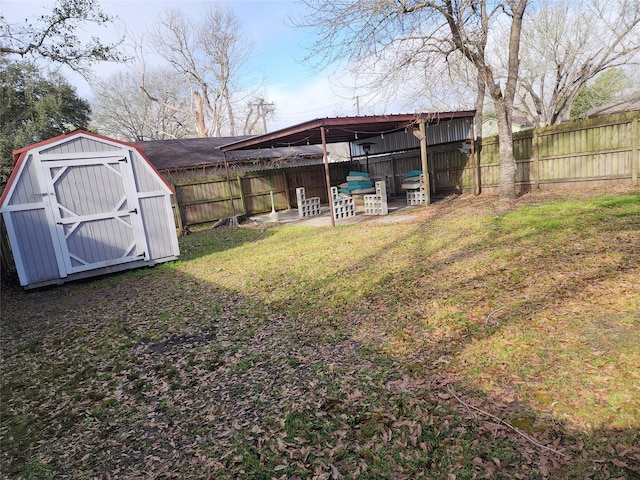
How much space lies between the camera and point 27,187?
22.4ft

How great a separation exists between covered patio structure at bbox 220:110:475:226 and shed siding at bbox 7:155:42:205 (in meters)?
6.10

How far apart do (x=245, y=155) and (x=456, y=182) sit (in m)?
9.66

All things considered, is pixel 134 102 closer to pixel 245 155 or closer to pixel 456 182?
pixel 245 155

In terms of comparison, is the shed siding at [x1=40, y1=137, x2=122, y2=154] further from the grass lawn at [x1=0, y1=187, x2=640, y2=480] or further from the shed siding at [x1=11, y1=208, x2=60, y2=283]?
the grass lawn at [x1=0, y1=187, x2=640, y2=480]

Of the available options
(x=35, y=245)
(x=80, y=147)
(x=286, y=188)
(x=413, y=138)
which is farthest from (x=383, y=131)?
(x=35, y=245)

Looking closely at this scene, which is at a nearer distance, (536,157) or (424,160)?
(536,157)

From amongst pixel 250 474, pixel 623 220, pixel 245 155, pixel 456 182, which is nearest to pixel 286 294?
pixel 250 474

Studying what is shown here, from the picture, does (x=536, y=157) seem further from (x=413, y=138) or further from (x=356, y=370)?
(x=356, y=370)

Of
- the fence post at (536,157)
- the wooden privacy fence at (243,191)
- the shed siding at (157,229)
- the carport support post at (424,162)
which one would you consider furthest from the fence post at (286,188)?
the fence post at (536,157)

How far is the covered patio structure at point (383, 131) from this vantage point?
10383 mm

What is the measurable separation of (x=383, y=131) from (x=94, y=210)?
392 inches

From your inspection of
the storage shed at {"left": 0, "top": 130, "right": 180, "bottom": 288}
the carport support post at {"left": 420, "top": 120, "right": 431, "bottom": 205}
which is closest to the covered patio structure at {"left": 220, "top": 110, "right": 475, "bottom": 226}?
the carport support post at {"left": 420, "top": 120, "right": 431, "bottom": 205}

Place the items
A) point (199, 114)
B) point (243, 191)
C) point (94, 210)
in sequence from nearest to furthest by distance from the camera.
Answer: point (94, 210) → point (243, 191) → point (199, 114)

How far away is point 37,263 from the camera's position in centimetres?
702
